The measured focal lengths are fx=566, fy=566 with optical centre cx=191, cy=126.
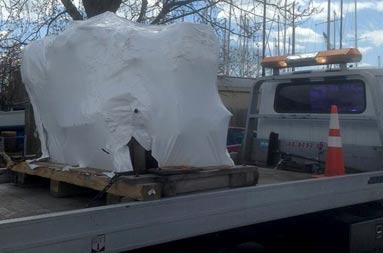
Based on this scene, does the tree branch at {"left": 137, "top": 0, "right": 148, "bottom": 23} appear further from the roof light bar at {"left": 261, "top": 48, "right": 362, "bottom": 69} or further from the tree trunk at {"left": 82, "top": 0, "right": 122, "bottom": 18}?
the roof light bar at {"left": 261, "top": 48, "right": 362, "bottom": 69}

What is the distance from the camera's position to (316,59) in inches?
214

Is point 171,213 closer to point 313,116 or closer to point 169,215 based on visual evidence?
point 169,215

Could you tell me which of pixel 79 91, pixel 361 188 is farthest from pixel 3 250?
pixel 361 188

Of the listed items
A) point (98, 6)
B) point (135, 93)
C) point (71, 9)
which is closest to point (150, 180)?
point (135, 93)

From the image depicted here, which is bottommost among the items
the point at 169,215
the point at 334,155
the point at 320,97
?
the point at 169,215

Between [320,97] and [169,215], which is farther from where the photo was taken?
[320,97]

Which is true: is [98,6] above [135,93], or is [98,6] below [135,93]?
above

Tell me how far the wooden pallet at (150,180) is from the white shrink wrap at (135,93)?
0.41ft

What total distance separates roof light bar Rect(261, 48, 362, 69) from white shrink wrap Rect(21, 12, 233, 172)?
195cm

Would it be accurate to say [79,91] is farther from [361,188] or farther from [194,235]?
[361,188]

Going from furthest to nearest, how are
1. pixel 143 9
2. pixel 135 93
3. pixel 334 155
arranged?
pixel 143 9 → pixel 334 155 → pixel 135 93

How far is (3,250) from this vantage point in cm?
236

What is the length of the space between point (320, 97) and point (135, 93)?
2.84 m


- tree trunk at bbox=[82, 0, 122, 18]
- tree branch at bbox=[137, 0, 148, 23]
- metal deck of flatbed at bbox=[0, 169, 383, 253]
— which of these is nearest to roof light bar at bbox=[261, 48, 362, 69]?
metal deck of flatbed at bbox=[0, 169, 383, 253]
